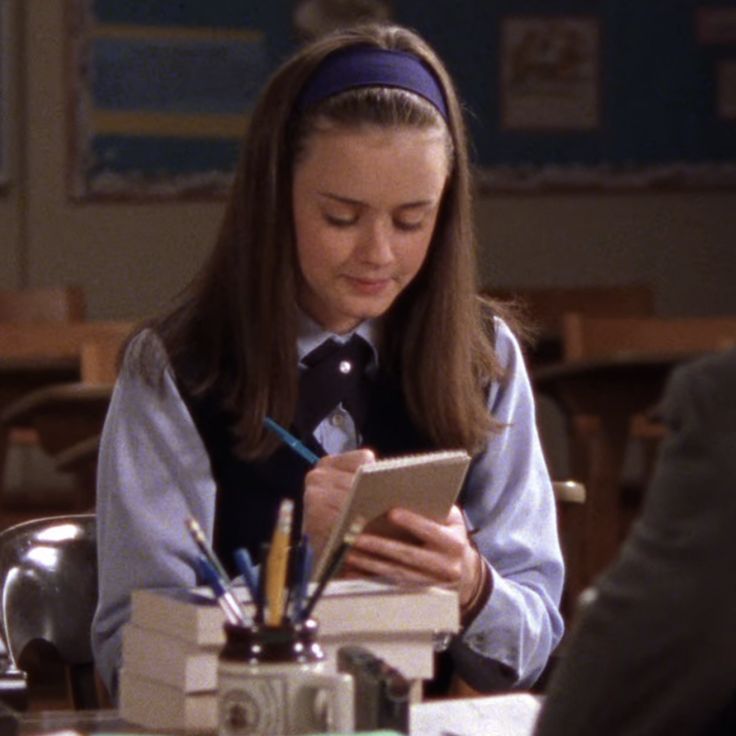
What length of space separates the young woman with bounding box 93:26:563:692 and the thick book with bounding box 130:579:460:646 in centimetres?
34

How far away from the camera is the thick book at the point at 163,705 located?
1416 millimetres

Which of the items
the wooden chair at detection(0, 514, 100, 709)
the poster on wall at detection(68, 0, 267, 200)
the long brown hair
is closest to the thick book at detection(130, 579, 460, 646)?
the long brown hair

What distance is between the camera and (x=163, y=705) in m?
1.45

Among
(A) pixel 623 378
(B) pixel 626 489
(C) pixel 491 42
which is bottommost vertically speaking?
(B) pixel 626 489

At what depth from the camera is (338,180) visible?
74.7 inches

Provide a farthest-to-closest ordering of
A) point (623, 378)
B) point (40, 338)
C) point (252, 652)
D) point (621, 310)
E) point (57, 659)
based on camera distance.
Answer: point (621, 310), point (40, 338), point (623, 378), point (57, 659), point (252, 652)

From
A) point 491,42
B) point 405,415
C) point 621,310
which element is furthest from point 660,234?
point 405,415

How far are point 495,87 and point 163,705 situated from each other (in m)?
6.98

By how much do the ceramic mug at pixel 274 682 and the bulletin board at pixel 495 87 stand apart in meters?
6.75

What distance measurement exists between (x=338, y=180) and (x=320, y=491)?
323 millimetres

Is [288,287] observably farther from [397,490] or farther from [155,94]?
[155,94]

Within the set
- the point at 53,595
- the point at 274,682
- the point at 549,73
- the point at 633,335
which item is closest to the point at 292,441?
the point at 53,595

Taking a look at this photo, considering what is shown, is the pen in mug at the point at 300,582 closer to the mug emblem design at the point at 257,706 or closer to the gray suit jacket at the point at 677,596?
the mug emblem design at the point at 257,706

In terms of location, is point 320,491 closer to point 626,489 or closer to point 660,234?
point 626,489
